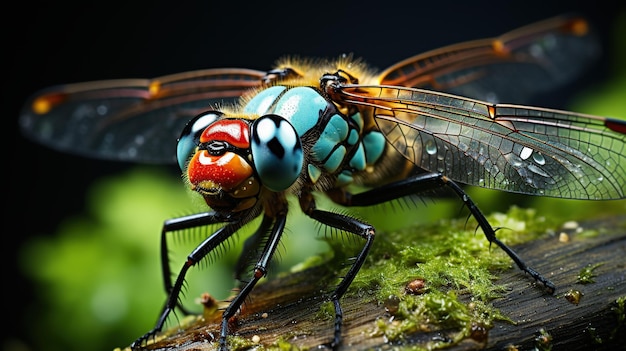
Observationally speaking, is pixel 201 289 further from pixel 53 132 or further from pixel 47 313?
pixel 53 132

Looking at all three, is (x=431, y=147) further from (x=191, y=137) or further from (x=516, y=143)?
(x=191, y=137)

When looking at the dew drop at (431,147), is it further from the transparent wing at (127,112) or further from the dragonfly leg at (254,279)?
the transparent wing at (127,112)

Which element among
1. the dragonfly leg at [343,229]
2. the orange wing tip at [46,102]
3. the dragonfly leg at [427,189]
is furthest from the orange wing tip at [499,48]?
the orange wing tip at [46,102]

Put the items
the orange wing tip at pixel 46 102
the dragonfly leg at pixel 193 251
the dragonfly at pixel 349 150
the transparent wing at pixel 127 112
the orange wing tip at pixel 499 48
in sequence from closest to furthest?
the dragonfly at pixel 349 150
the dragonfly leg at pixel 193 251
the transparent wing at pixel 127 112
the orange wing tip at pixel 46 102
the orange wing tip at pixel 499 48

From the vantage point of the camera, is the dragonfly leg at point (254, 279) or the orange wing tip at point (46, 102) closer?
the dragonfly leg at point (254, 279)

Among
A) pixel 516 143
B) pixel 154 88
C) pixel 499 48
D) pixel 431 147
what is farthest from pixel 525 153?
pixel 154 88

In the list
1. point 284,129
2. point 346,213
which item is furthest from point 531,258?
point 284,129

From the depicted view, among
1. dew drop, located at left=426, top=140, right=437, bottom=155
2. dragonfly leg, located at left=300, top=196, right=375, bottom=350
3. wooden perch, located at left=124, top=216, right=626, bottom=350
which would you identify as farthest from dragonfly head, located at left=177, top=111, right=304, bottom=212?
dew drop, located at left=426, top=140, right=437, bottom=155
